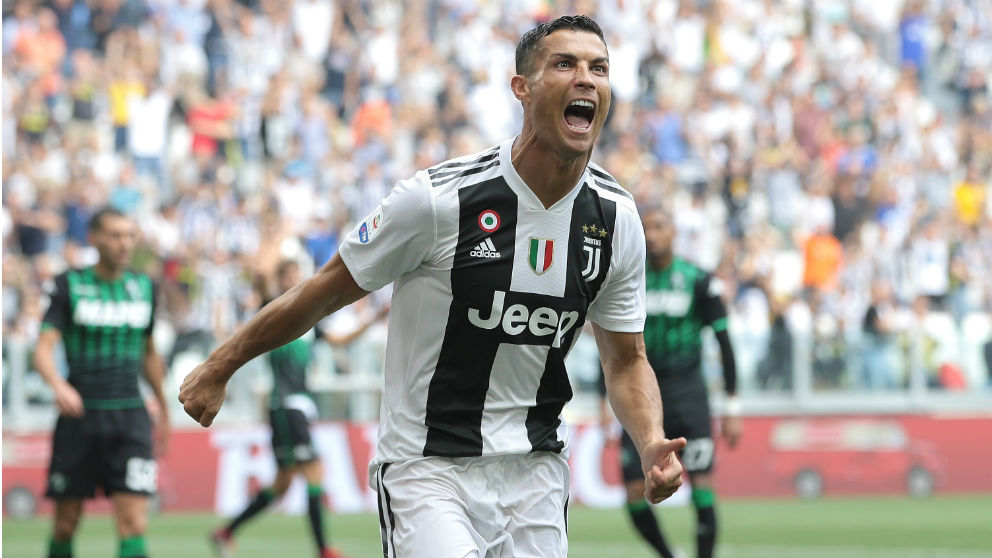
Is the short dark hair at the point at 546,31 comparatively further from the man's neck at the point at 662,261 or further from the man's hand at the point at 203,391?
the man's neck at the point at 662,261

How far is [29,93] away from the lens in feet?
66.2

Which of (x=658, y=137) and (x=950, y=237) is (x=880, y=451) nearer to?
(x=950, y=237)

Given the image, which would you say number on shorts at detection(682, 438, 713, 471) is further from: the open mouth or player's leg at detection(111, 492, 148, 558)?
the open mouth

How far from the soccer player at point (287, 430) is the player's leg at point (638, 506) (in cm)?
274

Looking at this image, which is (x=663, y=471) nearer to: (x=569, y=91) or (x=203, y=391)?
(x=569, y=91)

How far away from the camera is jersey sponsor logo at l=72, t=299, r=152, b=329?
939 cm

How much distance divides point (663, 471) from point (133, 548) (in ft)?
16.4

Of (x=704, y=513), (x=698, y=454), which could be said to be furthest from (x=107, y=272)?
(x=704, y=513)

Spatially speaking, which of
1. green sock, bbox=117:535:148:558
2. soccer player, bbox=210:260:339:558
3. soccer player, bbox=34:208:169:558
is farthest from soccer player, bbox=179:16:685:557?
soccer player, bbox=210:260:339:558

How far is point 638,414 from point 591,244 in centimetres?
58

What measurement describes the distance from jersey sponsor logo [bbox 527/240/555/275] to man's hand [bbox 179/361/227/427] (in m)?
1.02

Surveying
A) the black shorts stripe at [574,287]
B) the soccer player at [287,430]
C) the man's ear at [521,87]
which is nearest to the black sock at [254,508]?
the soccer player at [287,430]

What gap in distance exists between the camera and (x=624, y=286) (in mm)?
5105

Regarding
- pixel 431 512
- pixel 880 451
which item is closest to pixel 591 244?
pixel 431 512
